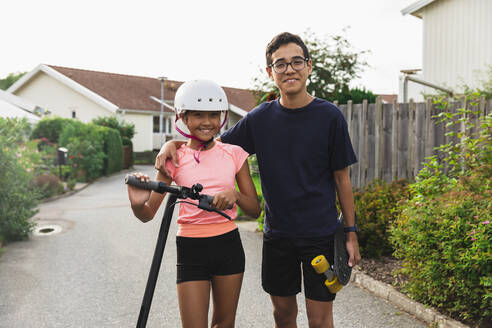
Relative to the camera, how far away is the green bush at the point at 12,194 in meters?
7.77

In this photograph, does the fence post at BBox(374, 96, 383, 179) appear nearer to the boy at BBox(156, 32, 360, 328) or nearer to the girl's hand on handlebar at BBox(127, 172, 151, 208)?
the boy at BBox(156, 32, 360, 328)

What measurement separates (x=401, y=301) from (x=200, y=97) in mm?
3153

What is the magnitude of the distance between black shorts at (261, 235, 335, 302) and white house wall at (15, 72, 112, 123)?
3010 centimetres

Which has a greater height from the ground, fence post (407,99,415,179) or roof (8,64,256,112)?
roof (8,64,256,112)

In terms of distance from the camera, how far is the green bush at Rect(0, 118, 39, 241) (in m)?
7.77

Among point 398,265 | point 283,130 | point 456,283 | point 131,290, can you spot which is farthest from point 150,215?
point 398,265

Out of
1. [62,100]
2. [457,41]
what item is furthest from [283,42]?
[62,100]

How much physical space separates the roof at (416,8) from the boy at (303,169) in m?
15.4

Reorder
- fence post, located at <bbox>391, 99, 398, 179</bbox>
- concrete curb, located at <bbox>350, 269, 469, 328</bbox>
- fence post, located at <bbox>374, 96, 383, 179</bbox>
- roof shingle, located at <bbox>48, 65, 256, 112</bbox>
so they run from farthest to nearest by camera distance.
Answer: roof shingle, located at <bbox>48, 65, 256, 112</bbox>, fence post, located at <bbox>374, 96, 383, 179</bbox>, fence post, located at <bbox>391, 99, 398, 179</bbox>, concrete curb, located at <bbox>350, 269, 469, 328</bbox>

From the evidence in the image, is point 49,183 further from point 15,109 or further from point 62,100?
point 62,100

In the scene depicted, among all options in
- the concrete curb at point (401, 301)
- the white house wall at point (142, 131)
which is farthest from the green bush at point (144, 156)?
the concrete curb at point (401, 301)

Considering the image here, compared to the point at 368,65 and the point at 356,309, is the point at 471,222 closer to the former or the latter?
the point at 356,309

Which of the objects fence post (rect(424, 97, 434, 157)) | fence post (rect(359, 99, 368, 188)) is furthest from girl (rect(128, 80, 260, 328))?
fence post (rect(359, 99, 368, 188))

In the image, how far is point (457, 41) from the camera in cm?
1579
